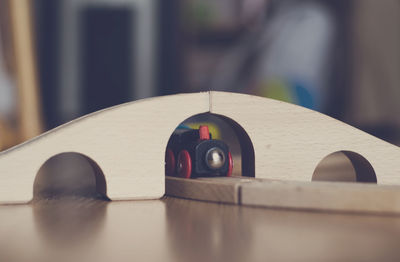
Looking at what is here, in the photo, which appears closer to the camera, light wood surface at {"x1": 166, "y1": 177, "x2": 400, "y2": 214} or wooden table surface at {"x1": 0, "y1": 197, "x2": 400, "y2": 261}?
wooden table surface at {"x1": 0, "y1": 197, "x2": 400, "y2": 261}

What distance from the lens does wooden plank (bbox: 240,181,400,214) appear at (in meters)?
0.63

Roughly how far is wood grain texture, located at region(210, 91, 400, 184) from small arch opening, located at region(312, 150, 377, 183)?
0.15 feet

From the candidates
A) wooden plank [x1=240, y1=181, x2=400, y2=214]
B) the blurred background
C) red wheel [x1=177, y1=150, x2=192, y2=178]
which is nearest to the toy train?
Answer: red wheel [x1=177, y1=150, x2=192, y2=178]

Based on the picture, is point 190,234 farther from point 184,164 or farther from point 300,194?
point 184,164

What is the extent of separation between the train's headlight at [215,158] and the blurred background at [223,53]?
2397mm

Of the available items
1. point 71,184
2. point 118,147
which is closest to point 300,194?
point 118,147

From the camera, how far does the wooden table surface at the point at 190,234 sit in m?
0.45

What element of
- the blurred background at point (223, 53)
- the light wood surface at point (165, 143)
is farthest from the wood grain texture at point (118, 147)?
the blurred background at point (223, 53)

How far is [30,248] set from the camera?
1.61 ft

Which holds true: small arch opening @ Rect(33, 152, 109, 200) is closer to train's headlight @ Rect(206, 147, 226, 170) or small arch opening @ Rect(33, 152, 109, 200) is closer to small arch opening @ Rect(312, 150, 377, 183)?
train's headlight @ Rect(206, 147, 226, 170)

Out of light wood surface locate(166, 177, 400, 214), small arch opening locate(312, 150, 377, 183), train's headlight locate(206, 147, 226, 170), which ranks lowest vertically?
small arch opening locate(312, 150, 377, 183)

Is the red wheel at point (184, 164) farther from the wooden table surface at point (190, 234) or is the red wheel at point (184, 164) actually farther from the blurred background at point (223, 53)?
the blurred background at point (223, 53)

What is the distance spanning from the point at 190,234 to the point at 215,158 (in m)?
0.30

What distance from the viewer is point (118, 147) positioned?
2.59ft
